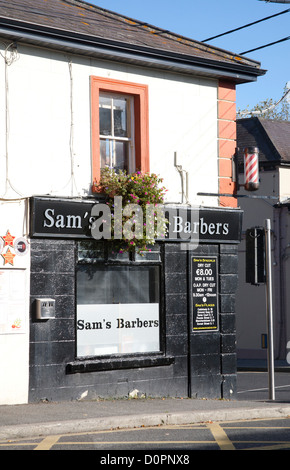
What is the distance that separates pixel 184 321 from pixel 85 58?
17.3 feet

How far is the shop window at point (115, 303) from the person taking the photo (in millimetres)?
14000

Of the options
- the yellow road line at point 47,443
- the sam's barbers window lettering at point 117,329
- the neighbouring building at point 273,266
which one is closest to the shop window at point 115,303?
the sam's barbers window lettering at point 117,329

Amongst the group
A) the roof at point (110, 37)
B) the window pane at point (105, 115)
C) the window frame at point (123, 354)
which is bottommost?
the window frame at point (123, 354)

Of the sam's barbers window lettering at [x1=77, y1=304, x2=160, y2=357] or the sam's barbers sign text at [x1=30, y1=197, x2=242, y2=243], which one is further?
the sam's barbers window lettering at [x1=77, y1=304, x2=160, y2=357]

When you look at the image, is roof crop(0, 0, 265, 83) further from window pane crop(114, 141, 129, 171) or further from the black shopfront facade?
the black shopfront facade

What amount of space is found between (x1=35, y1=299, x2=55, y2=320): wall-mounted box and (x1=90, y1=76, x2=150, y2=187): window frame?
2.42 meters

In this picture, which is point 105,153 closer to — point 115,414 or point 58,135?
point 58,135

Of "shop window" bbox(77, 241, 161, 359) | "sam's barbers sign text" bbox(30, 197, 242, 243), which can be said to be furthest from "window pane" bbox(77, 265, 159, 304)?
"sam's barbers sign text" bbox(30, 197, 242, 243)

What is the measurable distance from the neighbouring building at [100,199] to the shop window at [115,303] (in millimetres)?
24

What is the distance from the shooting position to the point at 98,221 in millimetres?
14016

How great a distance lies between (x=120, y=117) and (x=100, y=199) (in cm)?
176

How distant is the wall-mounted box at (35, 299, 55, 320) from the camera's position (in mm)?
13164

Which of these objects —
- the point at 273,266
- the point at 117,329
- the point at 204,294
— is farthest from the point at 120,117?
the point at 273,266

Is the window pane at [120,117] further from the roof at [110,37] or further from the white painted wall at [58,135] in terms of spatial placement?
the roof at [110,37]
